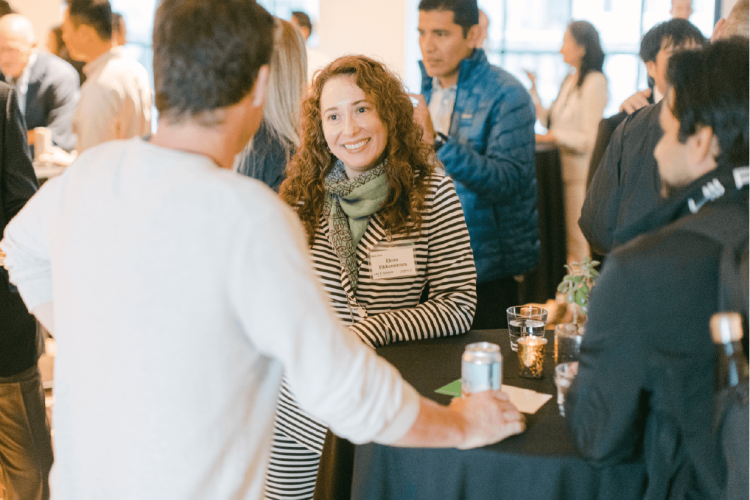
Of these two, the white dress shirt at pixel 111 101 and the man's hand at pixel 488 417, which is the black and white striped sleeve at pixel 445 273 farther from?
the white dress shirt at pixel 111 101

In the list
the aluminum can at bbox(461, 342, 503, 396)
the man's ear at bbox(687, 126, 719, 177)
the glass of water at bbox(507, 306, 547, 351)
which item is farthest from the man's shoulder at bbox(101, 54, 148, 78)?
the man's ear at bbox(687, 126, 719, 177)

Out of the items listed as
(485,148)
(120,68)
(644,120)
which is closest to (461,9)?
(485,148)

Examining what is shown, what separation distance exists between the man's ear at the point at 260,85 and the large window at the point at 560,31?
25.5 feet

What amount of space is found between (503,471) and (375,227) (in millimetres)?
839

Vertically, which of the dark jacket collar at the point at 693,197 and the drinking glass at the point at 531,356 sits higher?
the dark jacket collar at the point at 693,197

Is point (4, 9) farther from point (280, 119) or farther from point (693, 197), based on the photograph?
point (693, 197)

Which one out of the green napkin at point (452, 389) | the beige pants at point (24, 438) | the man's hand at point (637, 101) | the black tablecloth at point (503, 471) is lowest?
the beige pants at point (24, 438)

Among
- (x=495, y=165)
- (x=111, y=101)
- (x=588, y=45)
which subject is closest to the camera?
(x=495, y=165)

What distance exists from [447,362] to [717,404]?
71cm

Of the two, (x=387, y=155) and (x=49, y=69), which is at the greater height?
(x=49, y=69)

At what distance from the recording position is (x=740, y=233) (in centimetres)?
107

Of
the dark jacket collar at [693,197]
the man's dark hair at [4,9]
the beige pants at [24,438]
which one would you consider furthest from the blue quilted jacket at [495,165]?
the man's dark hair at [4,9]

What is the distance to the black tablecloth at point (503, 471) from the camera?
1269 millimetres

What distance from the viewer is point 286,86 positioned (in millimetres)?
2504
